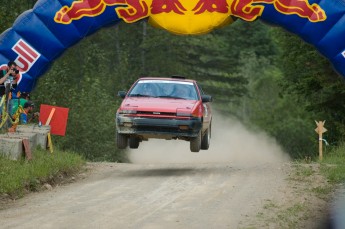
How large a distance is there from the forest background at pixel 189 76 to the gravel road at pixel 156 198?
4188 mm

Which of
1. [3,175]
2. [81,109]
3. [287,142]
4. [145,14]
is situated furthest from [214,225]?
[287,142]

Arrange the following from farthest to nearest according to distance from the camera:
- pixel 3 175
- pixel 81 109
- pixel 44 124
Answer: pixel 81 109
pixel 44 124
pixel 3 175

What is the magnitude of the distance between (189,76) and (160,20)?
37966 millimetres

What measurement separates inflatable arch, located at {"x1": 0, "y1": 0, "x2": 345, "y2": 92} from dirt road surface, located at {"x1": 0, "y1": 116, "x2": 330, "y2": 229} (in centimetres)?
310

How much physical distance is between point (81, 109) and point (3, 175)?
20823 mm

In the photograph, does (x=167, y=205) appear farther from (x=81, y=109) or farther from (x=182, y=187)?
(x=81, y=109)

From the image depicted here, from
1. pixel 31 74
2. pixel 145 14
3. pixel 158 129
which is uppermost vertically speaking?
pixel 145 14

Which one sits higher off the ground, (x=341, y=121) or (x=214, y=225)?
(x=341, y=121)

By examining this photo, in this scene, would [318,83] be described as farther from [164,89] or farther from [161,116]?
[161,116]

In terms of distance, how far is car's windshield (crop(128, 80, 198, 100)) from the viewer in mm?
20312

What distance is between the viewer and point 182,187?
1667 cm

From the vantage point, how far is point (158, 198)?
15.1 m

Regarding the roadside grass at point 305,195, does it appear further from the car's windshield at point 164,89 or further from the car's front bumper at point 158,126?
the car's windshield at point 164,89

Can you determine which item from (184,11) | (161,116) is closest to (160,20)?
(184,11)
